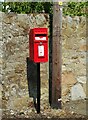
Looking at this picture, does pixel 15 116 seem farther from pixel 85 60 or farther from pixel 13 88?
pixel 85 60

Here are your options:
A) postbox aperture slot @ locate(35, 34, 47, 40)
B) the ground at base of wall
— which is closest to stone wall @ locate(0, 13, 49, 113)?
the ground at base of wall

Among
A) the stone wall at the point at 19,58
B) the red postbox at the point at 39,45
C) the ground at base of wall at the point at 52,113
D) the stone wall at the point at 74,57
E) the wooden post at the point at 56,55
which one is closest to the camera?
the red postbox at the point at 39,45

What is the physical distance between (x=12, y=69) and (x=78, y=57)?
1.33 metres

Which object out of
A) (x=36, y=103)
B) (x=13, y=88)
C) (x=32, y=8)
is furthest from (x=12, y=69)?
(x=32, y=8)

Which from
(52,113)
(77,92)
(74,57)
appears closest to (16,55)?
(74,57)

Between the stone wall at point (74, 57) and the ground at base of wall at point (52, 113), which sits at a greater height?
the stone wall at point (74, 57)

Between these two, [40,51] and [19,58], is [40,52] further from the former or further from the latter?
[19,58]

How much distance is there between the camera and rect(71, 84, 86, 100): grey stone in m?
6.86

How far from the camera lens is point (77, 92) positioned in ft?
22.5

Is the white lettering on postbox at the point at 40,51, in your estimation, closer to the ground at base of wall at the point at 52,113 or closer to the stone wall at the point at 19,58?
the stone wall at the point at 19,58

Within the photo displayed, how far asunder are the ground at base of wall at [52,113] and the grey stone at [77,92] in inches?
8.6

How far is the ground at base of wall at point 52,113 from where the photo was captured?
6157 mm

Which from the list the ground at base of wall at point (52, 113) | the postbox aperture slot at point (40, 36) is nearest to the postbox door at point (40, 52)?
the postbox aperture slot at point (40, 36)

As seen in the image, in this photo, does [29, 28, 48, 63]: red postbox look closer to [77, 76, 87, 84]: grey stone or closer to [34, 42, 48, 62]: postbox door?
[34, 42, 48, 62]: postbox door
